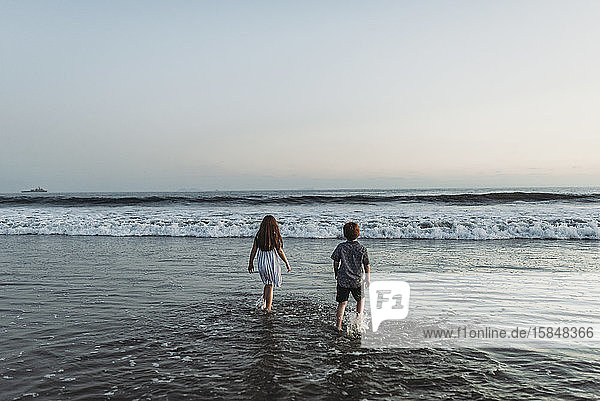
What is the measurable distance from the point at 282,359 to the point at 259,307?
2.40 meters

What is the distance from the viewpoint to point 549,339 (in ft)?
18.0

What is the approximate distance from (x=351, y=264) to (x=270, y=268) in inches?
57.5

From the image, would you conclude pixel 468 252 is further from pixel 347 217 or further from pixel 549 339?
pixel 347 217

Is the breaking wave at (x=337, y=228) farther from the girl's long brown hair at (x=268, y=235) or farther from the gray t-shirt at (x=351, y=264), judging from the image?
the gray t-shirt at (x=351, y=264)

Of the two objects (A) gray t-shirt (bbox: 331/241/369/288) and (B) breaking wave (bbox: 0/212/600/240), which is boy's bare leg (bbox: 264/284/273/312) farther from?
(B) breaking wave (bbox: 0/212/600/240)

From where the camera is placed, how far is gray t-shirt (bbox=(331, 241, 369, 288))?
6301 millimetres

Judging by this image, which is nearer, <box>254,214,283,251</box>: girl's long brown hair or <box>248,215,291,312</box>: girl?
<box>248,215,291,312</box>: girl

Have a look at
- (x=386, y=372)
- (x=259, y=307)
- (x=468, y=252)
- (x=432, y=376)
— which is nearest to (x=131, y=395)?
(x=386, y=372)

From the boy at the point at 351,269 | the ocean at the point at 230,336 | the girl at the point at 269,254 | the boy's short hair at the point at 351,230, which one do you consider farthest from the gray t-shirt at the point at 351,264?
the girl at the point at 269,254

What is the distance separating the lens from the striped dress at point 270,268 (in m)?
7.22

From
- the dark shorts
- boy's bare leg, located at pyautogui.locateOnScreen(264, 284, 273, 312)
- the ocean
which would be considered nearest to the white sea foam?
the ocean

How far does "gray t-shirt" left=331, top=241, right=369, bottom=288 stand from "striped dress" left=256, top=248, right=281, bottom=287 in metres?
1.23

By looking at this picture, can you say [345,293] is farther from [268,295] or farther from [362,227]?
[362,227]

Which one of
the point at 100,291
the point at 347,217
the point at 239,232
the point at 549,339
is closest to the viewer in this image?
the point at 549,339
